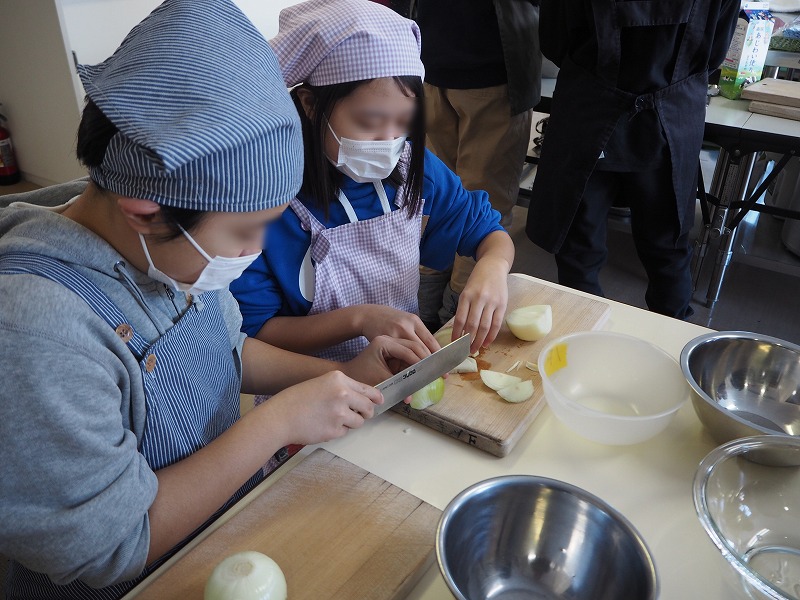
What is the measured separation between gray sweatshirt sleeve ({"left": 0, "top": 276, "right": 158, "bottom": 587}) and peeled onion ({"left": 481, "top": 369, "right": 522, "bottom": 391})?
50 cm

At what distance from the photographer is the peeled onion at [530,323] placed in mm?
1055

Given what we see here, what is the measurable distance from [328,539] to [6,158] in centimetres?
353

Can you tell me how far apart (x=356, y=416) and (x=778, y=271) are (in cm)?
263

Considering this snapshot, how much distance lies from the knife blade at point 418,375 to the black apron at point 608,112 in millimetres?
1125

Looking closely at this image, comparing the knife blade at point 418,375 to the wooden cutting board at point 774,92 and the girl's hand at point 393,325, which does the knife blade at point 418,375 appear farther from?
the wooden cutting board at point 774,92

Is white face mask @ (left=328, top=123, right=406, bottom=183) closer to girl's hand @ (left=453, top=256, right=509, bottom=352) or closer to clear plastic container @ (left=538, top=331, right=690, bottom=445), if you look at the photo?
girl's hand @ (left=453, top=256, right=509, bottom=352)

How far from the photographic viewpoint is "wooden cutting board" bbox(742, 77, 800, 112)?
214 cm

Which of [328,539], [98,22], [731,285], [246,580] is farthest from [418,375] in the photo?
[98,22]

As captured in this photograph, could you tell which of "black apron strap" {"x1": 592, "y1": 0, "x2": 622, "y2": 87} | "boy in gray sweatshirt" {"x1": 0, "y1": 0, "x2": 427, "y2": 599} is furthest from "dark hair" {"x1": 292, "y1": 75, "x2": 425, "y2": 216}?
"black apron strap" {"x1": 592, "y1": 0, "x2": 622, "y2": 87}

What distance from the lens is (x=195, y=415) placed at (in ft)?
2.78

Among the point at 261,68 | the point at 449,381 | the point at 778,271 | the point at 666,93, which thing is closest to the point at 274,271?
the point at 449,381

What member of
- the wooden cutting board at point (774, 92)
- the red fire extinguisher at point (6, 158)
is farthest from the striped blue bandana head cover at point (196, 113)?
the red fire extinguisher at point (6, 158)

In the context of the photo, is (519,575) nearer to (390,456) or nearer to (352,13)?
(390,456)

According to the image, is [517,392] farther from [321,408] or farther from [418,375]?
[321,408]
